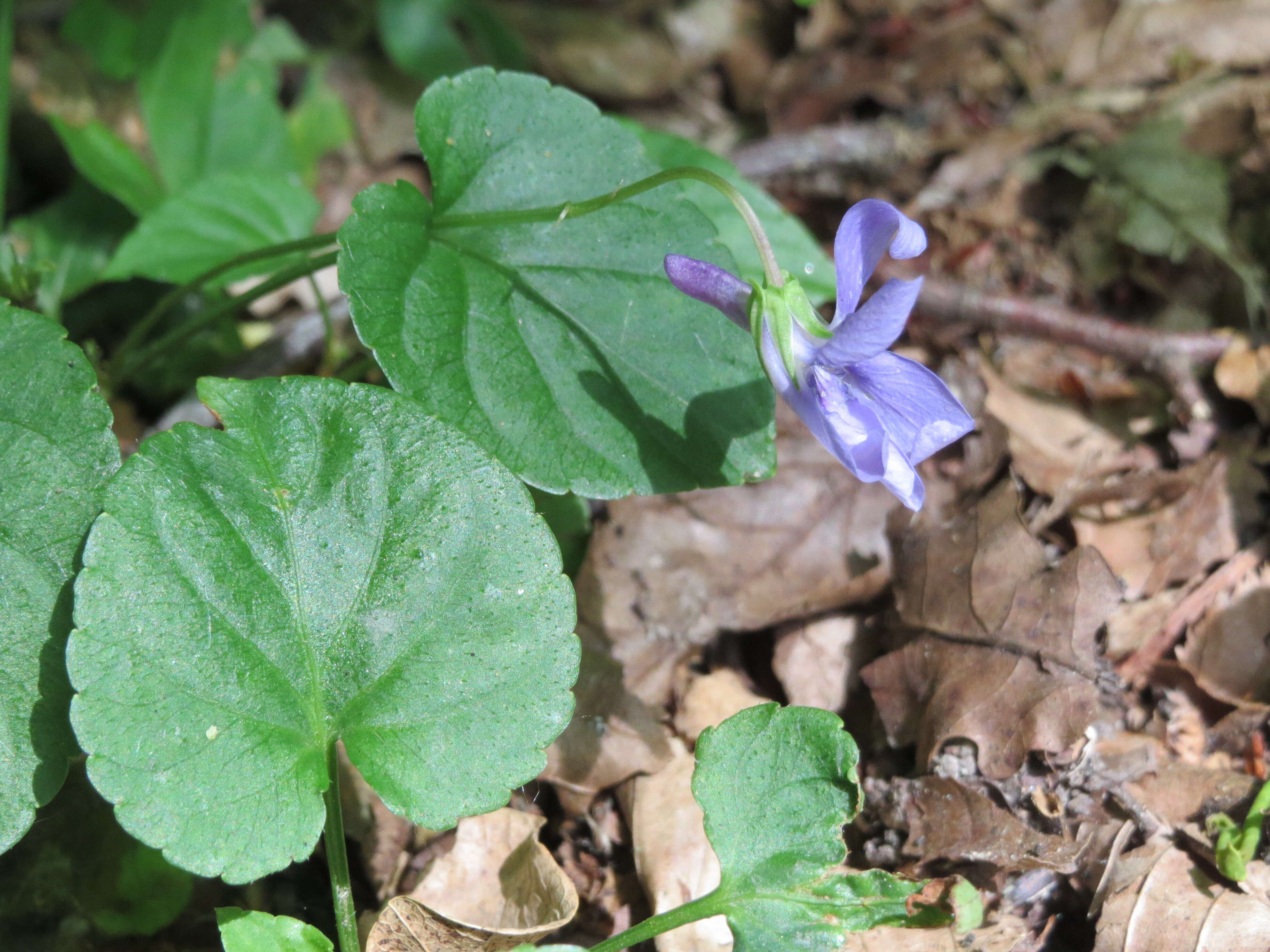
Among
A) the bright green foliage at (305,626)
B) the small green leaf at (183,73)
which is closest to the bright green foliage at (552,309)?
the bright green foliage at (305,626)

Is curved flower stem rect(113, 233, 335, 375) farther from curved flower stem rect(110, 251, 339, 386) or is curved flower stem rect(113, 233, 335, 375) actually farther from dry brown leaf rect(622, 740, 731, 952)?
dry brown leaf rect(622, 740, 731, 952)

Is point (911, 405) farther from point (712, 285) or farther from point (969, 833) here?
point (969, 833)

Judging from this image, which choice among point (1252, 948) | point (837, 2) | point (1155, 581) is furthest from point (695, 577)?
point (837, 2)

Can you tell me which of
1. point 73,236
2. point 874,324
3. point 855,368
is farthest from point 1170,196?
point 73,236

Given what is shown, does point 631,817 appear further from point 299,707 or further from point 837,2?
point 837,2

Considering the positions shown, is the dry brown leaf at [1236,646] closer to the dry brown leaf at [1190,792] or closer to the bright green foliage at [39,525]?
the dry brown leaf at [1190,792]
